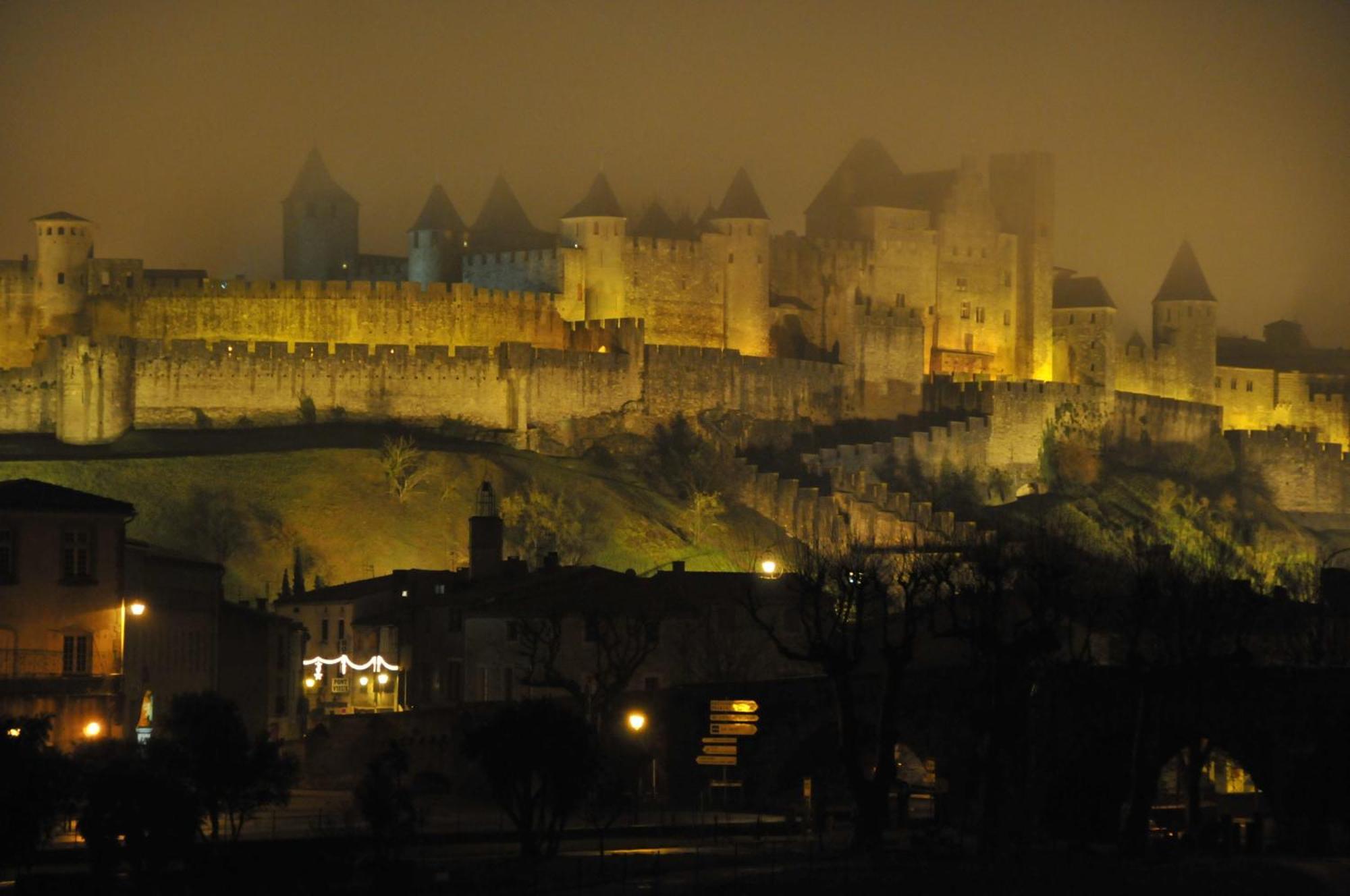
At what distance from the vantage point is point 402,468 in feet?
340

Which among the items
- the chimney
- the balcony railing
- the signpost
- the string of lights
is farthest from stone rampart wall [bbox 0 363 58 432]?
the signpost

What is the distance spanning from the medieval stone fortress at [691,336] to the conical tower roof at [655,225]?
0.14 m

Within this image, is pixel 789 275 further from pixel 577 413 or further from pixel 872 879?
pixel 872 879

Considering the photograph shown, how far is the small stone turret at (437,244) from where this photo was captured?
124 metres

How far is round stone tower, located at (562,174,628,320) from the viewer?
11781 cm

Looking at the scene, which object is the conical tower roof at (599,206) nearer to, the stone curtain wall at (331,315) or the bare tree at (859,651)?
the stone curtain wall at (331,315)

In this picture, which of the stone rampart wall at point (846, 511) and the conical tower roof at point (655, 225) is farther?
the conical tower roof at point (655, 225)

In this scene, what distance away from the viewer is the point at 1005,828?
58.3 metres

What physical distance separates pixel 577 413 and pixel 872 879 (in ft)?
200

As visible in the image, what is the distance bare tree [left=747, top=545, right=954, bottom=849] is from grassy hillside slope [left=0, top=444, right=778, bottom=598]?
2287cm

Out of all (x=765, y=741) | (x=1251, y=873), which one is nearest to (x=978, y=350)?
(x=765, y=741)

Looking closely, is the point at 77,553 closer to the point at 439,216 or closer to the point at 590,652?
the point at 590,652

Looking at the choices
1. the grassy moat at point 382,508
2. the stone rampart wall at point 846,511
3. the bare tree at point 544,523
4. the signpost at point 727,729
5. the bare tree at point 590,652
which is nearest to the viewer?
the signpost at point 727,729

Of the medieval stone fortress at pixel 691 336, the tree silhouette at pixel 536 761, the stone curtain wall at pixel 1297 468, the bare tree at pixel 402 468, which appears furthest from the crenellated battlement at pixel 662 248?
the tree silhouette at pixel 536 761
